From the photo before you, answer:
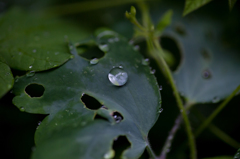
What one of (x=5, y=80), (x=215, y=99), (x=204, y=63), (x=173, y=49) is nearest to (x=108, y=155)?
(x=5, y=80)

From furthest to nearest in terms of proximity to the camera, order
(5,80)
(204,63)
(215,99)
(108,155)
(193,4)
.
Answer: (204,63)
(215,99)
(193,4)
(5,80)
(108,155)

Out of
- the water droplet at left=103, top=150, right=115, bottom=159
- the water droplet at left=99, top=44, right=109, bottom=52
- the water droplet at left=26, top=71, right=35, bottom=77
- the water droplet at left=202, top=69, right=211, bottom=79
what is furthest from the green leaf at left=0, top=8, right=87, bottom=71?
the water droplet at left=202, top=69, right=211, bottom=79

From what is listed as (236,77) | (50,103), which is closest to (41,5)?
(50,103)

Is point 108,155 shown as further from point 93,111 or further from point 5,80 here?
point 5,80

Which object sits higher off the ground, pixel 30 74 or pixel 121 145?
pixel 30 74

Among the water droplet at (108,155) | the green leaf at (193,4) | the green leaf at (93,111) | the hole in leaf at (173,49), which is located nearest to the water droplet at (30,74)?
the green leaf at (93,111)

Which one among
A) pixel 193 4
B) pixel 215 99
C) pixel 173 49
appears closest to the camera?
pixel 193 4
